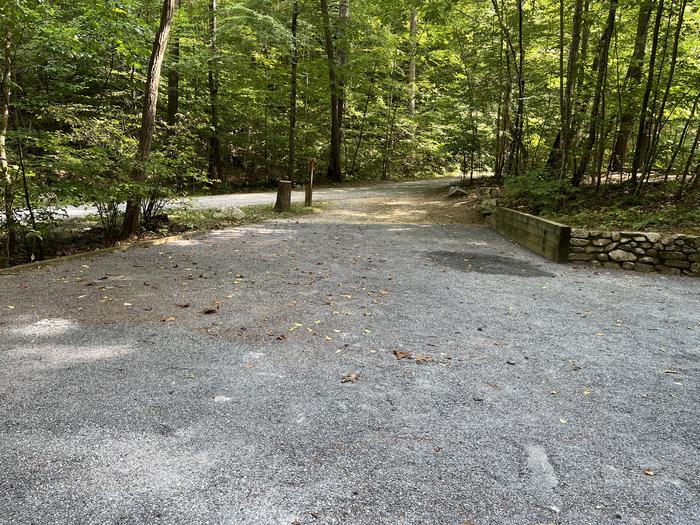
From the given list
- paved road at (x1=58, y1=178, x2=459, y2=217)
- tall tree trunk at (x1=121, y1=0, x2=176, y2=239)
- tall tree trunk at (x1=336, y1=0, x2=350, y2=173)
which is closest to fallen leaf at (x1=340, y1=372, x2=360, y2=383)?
tall tree trunk at (x1=121, y1=0, x2=176, y2=239)

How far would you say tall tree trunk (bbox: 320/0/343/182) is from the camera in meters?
14.4

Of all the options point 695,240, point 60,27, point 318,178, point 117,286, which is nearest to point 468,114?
point 318,178

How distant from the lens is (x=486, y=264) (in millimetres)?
6445

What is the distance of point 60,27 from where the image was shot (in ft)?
19.6

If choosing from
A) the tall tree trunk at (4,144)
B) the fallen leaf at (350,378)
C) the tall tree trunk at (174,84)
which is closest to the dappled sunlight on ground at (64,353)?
the fallen leaf at (350,378)

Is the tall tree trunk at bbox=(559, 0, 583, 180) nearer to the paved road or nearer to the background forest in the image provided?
the background forest

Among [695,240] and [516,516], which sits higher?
[695,240]

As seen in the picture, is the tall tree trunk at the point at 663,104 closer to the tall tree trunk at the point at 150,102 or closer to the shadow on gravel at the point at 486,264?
the shadow on gravel at the point at 486,264

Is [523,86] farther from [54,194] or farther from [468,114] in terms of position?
[54,194]

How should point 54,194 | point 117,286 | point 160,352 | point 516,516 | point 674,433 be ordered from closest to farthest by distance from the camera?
point 516,516 → point 674,433 → point 160,352 → point 117,286 → point 54,194

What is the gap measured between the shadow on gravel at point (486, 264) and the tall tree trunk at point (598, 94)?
3140 mm

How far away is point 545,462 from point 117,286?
13.7 feet

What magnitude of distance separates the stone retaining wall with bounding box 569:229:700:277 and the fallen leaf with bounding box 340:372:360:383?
4918 mm

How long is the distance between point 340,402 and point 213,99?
14205 millimetres
